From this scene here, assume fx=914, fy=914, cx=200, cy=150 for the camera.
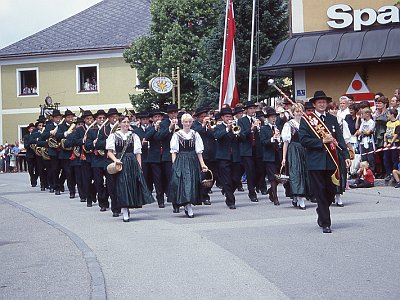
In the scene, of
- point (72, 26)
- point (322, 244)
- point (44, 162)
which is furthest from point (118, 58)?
point (322, 244)

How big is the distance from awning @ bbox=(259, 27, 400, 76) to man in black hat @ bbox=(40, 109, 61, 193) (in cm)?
668

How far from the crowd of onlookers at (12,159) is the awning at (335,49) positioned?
22.5 meters

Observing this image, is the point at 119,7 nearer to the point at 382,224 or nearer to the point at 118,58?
the point at 118,58

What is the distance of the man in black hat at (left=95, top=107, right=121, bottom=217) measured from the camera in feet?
52.8

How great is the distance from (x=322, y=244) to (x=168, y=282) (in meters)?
2.88

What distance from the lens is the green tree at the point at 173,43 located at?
44.1m

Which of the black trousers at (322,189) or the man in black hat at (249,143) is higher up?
the man in black hat at (249,143)

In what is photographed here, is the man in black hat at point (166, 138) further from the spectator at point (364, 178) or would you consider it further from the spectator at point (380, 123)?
the spectator at point (380, 123)

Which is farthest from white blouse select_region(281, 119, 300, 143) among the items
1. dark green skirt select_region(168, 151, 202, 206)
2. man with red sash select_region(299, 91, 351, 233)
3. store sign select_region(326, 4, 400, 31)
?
store sign select_region(326, 4, 400, 31)

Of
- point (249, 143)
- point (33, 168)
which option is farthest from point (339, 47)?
point (33, 168)

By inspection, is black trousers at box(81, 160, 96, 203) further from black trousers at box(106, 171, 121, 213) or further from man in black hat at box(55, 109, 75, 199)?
black trousers at box(106, 171, 121, 213)

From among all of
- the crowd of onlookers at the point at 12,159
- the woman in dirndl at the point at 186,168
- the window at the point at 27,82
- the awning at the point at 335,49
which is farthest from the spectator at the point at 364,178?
the window at the point at 27,82

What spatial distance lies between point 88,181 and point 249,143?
12.3ft

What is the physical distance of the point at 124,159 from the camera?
15633mm
